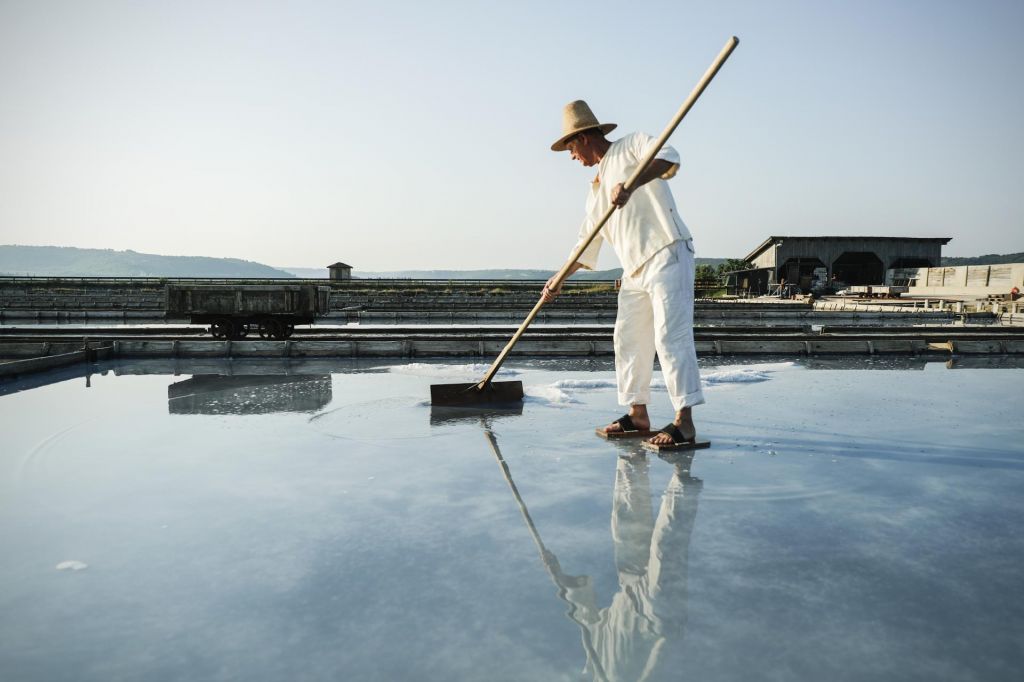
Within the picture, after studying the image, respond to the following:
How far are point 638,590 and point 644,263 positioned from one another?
2.37m

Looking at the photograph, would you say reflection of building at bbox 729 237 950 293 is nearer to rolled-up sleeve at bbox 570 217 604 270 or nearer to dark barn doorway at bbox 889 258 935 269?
dark barn doorway at bbox 889 258 935 269

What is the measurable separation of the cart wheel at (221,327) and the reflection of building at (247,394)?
6614 millimetres

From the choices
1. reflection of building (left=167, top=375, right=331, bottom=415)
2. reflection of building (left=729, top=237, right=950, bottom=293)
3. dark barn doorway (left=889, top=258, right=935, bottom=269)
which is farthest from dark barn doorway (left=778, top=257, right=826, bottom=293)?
reflection of building (left=167, top=375, right=331, bottom=415)

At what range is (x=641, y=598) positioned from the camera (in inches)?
79.2

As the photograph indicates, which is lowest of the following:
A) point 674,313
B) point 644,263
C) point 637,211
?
point 674,313

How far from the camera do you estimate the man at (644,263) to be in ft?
12.9

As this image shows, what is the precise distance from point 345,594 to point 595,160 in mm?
3103

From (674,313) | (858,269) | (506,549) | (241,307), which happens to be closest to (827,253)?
(858,269)

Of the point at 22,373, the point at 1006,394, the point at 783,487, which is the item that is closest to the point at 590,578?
the point at 783,487

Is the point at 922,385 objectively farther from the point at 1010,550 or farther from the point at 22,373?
the point at 22,373

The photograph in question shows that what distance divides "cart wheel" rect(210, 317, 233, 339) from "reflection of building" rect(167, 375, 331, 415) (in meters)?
6.61

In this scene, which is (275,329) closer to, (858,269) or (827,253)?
(827,253)

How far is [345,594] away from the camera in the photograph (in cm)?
205

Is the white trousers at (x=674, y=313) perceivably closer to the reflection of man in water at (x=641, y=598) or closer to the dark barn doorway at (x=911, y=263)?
the reflection of man in water at (x=641, y=598)
